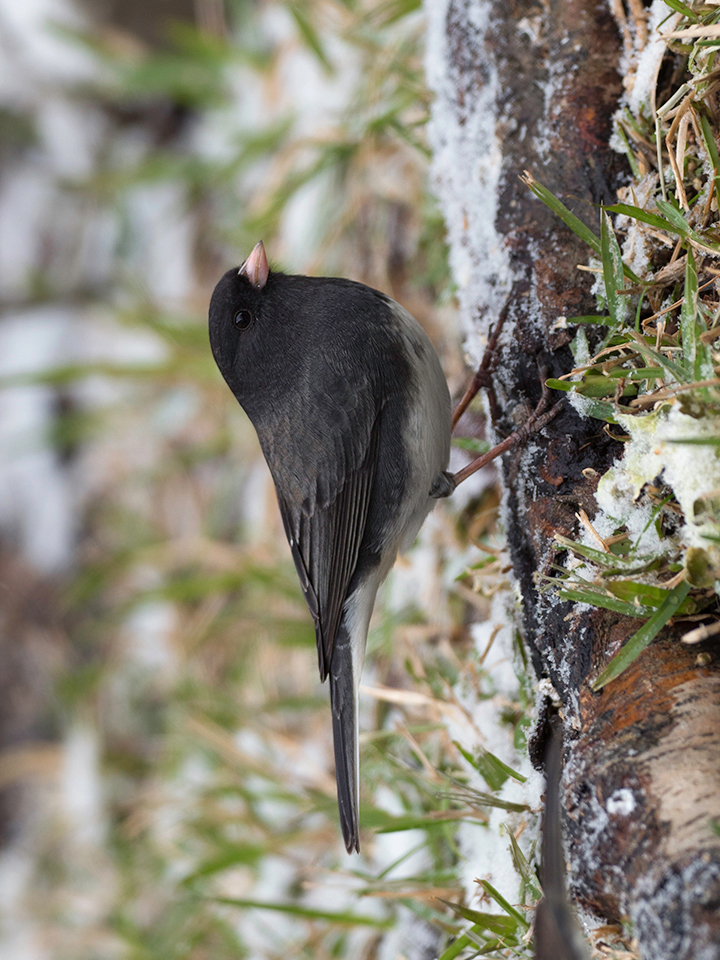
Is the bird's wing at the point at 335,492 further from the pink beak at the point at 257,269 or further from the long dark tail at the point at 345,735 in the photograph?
the pink beak at the point at 257,269

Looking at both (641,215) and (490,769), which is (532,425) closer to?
(641,215)

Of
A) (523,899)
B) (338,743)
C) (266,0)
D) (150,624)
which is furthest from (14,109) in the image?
(523,899)

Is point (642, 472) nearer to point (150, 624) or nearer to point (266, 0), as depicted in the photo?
point (150, 624)

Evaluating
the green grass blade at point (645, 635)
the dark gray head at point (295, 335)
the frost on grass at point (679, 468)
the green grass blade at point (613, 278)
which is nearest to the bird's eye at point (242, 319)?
the dark gray head at point (295, 335)

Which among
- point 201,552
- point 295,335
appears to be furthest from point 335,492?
point 201,552

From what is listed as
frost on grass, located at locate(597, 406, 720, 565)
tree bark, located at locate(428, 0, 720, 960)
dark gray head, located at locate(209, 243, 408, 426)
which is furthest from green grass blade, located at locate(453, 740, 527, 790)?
dark gray head, located at locate(209, 243, 408, 426)

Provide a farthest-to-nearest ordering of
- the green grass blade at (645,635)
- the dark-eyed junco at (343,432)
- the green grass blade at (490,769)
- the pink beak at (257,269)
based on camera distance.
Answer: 1. the pink beak at (257,269)
2. the dark-eyed junco at (343,432)
3. the green grass blade at (490,769)
4. the green grass blade at (645,635)

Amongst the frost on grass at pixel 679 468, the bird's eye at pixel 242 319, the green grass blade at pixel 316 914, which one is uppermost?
A: the bird's eye at pixel 242 319

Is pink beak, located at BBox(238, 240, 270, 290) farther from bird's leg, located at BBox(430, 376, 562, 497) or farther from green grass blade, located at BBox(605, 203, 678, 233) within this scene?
green grass blade, located at BBox(605, 203, 678, 233)
